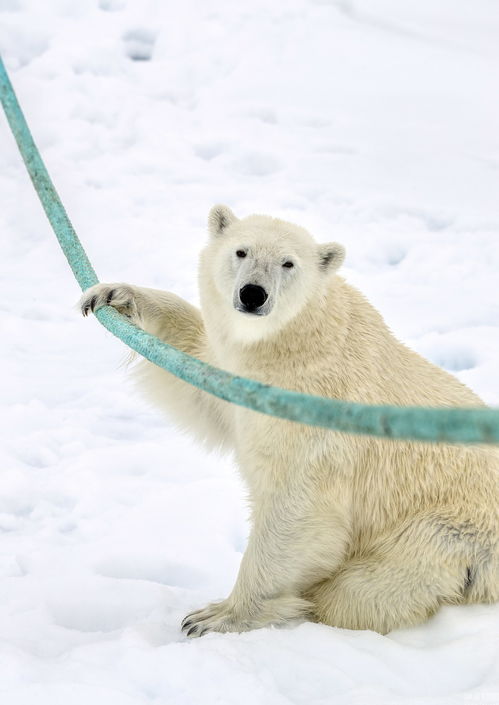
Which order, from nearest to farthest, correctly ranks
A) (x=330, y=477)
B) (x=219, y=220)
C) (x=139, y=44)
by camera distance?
(x=330, y=477)
(x=219, y=220)
(x=139, y=44)

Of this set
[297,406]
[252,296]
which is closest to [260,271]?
[252,296]

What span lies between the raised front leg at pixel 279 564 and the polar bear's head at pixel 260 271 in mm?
614

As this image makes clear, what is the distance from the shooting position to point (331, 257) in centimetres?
323

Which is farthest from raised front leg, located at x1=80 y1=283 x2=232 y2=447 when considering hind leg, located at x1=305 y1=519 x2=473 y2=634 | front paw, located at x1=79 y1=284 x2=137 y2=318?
hind leg, located at x1=305 y1=519 x2=473 y2=634

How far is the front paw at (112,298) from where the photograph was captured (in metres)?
3.04

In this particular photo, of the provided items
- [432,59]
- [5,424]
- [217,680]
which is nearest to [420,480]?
[217,680]

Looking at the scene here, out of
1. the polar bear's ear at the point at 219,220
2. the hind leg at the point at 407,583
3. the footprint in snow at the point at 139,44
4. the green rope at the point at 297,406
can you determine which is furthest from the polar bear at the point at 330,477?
the footprint in snow at the point at 139,44

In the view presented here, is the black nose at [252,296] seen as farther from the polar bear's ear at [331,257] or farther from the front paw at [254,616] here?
the front paw at [254,616]

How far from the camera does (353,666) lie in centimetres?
241

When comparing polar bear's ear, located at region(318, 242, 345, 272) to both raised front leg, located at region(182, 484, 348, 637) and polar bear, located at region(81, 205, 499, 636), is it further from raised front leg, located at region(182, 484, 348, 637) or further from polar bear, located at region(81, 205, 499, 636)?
raised front leg, located at region(182, 484, 348, 637)

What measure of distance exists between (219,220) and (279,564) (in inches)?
51.7

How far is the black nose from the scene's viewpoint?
283 cm

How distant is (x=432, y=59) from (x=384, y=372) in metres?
7.25

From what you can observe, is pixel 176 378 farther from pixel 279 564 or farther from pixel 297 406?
pixel 297 406
